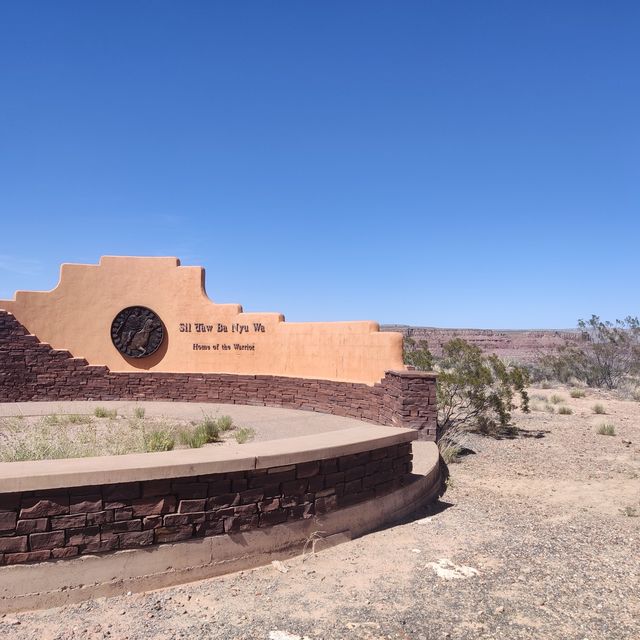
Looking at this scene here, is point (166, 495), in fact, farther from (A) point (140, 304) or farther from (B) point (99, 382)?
(B) point (99, 382)

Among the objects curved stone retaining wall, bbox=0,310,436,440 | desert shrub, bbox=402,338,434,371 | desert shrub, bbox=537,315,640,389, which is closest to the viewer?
desert shrub, bbox=402,338,434,371

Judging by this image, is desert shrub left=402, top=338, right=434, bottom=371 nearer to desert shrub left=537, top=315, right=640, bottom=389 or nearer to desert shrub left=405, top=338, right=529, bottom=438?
desert shrub left=405, top=338, right=529, bottom=438

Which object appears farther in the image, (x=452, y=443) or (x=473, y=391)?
(x=473, y=391)

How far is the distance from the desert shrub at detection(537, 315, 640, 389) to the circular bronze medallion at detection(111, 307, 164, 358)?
21.8 m

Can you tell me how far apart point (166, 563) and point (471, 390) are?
10.5m

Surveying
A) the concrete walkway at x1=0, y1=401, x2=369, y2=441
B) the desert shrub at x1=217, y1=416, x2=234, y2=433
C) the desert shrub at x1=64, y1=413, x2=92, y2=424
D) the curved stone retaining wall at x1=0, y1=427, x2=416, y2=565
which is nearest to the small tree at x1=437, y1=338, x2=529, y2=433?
the concrete walkway at x1=0, y1=401, x2=369, y2=441

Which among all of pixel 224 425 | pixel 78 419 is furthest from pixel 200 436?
pixel 78 419

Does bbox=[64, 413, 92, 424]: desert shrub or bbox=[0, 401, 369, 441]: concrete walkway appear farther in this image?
bbox=[64, 413, 92, 424]: desert shrub

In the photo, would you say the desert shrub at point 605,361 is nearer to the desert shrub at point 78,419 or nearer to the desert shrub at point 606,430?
the desert shrub at point 606,430

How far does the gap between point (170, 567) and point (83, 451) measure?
2814 mm

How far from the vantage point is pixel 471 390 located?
1377 cm

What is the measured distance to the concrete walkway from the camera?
11539mm

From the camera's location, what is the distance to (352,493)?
5715 millimetres

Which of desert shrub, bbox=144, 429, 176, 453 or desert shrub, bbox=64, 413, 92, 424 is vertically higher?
desert shrub, bbox=144, 429, 176, 453
